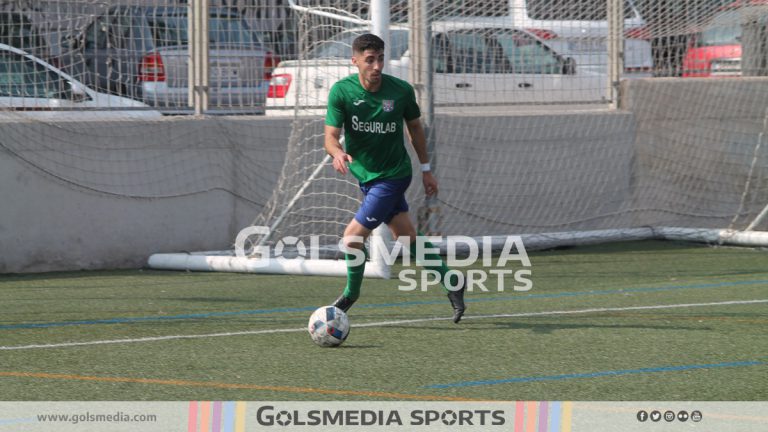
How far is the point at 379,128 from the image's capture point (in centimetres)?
809

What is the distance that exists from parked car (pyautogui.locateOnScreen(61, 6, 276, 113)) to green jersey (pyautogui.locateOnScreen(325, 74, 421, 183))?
181 inches

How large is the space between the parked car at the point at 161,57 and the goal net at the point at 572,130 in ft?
1.30

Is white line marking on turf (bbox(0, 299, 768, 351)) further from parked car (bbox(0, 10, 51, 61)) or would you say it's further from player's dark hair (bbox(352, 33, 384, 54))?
parked car (bbox(0, 10, 51, 61))

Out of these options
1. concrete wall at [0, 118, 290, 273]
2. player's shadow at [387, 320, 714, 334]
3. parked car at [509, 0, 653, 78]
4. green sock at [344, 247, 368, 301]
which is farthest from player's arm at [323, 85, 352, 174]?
parked car at [509, 0, 653, 78]

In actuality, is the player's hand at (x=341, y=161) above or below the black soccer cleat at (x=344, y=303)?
above

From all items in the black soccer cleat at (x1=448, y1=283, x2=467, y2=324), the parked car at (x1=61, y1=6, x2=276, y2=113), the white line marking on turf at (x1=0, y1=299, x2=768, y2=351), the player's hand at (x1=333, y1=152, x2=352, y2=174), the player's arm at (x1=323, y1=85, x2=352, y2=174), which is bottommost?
the white line marking on turf at (x1=0, y1=299, x2=768, y2=351)

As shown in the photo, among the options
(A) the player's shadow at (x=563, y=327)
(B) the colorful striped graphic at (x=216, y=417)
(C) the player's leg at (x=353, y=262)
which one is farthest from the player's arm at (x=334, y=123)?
(B) the colorful striped graphic at (x=216, y=417)

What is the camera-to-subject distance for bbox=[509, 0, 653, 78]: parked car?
14.3 meters

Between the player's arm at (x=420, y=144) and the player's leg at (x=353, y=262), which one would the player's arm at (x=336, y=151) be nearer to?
the player's leg at (x=353, y=262)

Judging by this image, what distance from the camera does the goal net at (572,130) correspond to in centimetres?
1334

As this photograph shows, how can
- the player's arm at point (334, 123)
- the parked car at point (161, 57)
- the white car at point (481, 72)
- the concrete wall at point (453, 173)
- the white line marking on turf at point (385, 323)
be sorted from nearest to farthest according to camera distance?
the white line marking on turf at point (385, 323) < the player's arm at point (334, 123) < the concrete wall at point (453, 173) < the parked car at point (161, 57) < the white car at point (481, 72)

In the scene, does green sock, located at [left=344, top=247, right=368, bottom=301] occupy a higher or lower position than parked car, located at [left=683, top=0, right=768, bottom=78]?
lower

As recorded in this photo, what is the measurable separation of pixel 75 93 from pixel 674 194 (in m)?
6.75

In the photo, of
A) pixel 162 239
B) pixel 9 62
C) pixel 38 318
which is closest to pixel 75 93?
pixel 9 62
